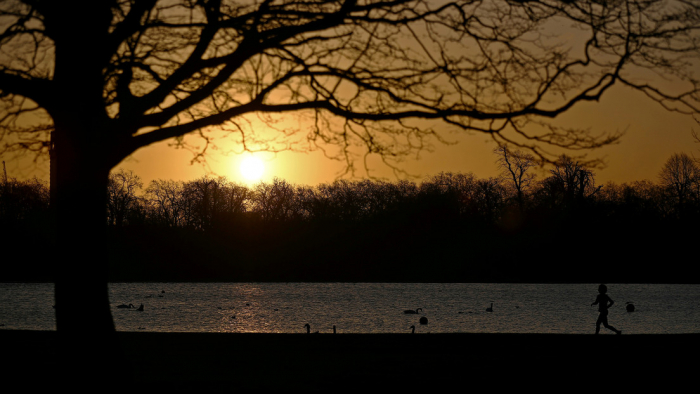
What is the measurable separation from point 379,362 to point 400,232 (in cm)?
7490

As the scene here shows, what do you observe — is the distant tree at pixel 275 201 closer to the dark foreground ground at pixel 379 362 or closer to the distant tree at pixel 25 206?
the distant tree at pixel 25 206

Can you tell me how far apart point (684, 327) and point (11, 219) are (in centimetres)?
6933

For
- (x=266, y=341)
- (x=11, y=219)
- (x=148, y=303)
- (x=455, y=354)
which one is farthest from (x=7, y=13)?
(x=11, y=219)

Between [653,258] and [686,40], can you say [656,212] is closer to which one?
[653,258]

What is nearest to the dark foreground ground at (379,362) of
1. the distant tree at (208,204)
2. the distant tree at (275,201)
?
the distant tree at (208,204)

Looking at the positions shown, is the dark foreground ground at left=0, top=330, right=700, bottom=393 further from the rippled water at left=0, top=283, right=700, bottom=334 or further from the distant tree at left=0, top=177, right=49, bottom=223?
the distant tree at left=0, top=177, right=49, bottom=223

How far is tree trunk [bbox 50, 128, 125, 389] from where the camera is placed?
8.77 meters

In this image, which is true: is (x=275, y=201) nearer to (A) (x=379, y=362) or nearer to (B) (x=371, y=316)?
(B) (x=371, y=316)

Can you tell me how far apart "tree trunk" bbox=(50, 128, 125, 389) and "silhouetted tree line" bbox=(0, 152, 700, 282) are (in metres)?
66.6

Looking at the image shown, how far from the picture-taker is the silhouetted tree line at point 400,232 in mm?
77625

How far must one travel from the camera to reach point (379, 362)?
12.0 meters

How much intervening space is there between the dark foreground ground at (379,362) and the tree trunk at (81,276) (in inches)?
9.3

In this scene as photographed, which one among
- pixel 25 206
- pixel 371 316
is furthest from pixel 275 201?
pixel 371 316

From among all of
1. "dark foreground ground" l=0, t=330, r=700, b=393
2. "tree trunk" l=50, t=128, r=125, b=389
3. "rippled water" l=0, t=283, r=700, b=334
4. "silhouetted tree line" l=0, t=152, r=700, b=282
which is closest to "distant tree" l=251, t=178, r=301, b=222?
"silhouetted tree line" l=0, t=152, r=700, b=282
